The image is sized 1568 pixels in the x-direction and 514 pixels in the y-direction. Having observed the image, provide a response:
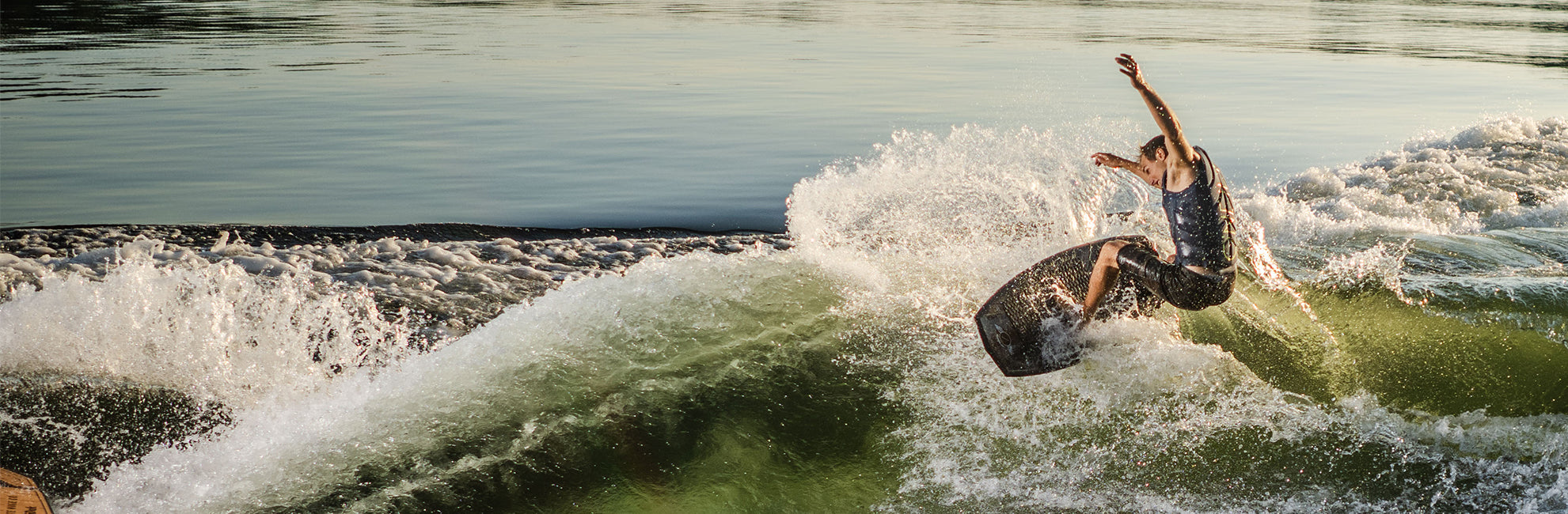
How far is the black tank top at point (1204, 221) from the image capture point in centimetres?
602

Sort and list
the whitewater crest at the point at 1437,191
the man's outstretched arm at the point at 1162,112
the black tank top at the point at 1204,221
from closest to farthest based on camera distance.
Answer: the man's outstretched arm at the point at 1162,112 < the black tank top at the point at 1204,221 < the whitewater crest at the point at 1437,191

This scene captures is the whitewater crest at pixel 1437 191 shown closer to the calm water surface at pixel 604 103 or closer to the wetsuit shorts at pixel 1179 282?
the calm water surface at pixel 604 103

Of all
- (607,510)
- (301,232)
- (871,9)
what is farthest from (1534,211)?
(871,9)

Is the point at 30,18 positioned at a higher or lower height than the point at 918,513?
higher

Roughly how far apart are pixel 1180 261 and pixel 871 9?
51.3 metres

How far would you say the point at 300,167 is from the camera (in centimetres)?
1549

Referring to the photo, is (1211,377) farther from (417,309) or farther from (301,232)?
(301,232)

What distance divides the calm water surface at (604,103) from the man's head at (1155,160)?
4.73m

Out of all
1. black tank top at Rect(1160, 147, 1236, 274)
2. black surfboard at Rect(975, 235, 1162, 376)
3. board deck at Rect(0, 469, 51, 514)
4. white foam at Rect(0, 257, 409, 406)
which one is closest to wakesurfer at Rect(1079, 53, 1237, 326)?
black tank top at Rect(1160, 147, 1236, 274)

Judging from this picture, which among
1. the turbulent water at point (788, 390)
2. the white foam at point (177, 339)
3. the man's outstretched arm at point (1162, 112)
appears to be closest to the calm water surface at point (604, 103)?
the turbulent water at point (788, 390)

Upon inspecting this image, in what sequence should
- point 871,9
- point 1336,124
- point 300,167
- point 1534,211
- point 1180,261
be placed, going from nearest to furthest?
point 1180,261, point 1534,211, point 300,167, point 1336,124, point 871,9

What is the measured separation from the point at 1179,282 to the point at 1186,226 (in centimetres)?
35

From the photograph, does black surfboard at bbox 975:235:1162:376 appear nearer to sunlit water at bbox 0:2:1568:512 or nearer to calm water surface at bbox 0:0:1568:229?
sunlit water at bbox 0:2:1568:512

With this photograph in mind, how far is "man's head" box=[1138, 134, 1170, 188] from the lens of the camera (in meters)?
6.14
